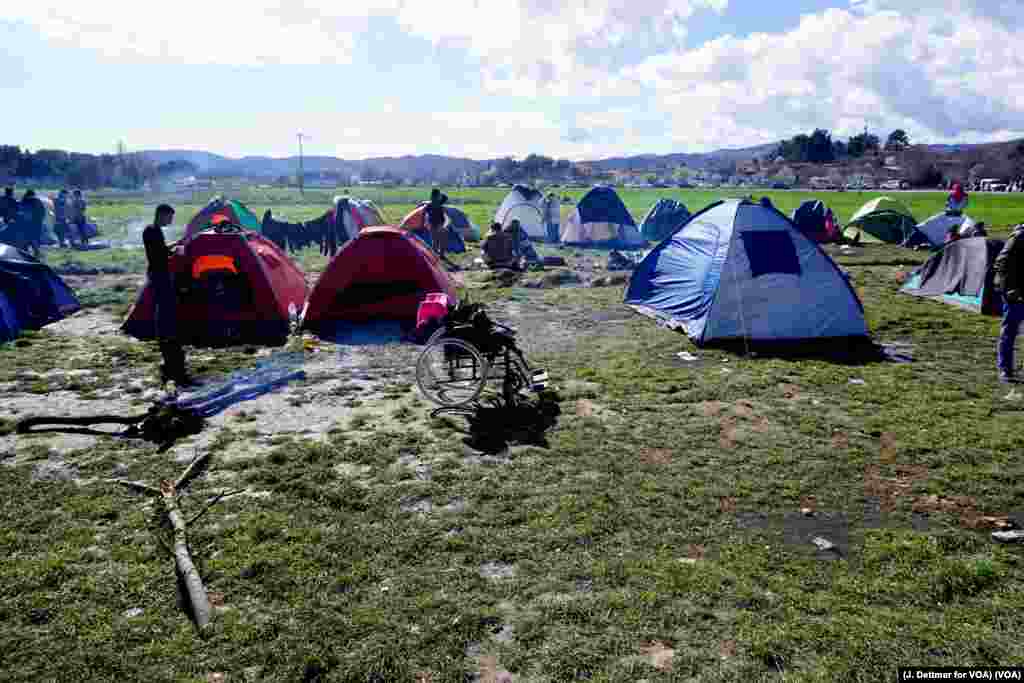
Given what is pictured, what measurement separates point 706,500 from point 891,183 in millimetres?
115041

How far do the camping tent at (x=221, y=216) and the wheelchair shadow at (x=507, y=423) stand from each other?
14.6m

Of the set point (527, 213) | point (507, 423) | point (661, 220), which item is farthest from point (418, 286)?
point (661, 220)

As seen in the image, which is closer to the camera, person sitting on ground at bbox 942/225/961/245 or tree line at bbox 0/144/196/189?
person sitting on ground at bbox 942/225/961/245

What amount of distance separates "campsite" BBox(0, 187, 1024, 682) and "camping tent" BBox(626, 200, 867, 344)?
2.34 ft

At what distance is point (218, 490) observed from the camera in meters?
6.04

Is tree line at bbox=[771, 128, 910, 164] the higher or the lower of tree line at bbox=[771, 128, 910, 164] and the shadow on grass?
the higher

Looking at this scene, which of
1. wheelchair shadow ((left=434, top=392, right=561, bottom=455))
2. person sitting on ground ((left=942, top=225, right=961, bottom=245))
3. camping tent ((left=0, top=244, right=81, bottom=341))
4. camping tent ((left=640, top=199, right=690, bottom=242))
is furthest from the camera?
camping tent ((left=640, top=199, right=690, bottom=242))

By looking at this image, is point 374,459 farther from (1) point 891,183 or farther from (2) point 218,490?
(1) point 891,183

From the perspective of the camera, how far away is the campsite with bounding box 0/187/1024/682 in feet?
13.0

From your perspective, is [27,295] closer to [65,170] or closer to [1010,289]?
[1010,289]

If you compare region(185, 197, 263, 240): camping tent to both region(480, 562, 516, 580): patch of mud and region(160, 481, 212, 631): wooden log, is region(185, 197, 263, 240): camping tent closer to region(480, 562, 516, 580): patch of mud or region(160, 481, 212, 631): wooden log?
region(160, 481, 212, 631): wooden log

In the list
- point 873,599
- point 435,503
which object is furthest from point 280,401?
Result: point 873,599

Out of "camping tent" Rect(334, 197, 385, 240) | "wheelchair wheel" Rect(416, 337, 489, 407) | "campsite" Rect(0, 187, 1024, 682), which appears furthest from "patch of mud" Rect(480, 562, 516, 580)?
"camping tent" Rect(334, 197, 385, 240)

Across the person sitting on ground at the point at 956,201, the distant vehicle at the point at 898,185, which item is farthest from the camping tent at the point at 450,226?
the distant vehicle at the point at 898,185
